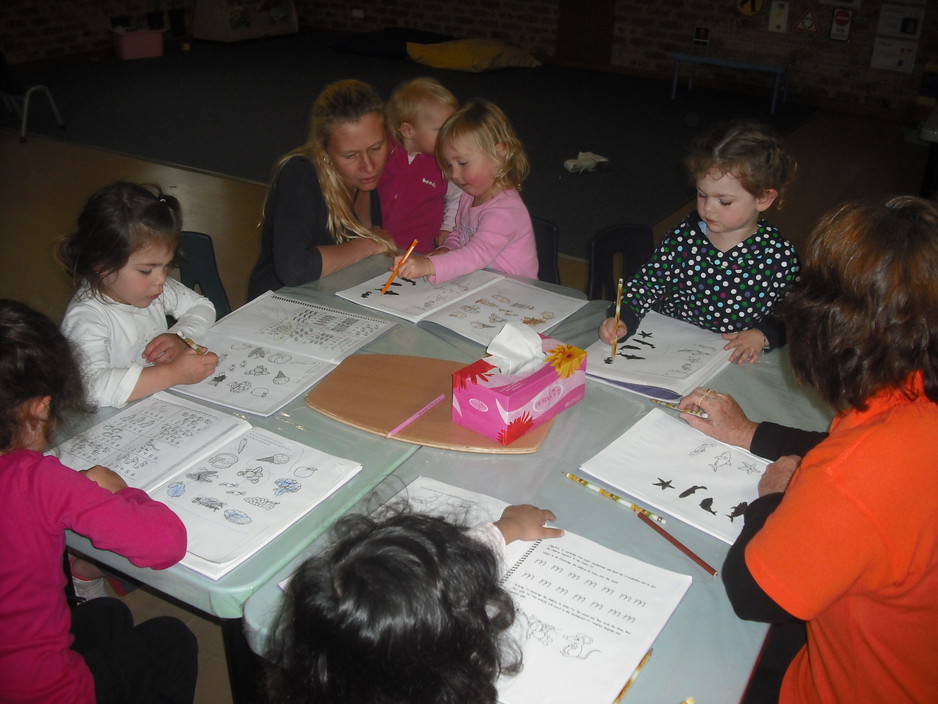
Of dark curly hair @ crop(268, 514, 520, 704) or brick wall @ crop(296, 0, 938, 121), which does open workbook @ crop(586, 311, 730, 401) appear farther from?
brick wall @ crop(296, 0, 938, 121)

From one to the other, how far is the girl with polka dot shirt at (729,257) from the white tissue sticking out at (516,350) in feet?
1.07

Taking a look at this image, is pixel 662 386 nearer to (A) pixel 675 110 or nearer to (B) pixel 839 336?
(B) pixel 839 336

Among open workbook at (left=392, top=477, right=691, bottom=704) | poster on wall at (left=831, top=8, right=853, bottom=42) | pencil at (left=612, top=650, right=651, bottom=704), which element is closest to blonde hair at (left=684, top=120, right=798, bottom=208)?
open workbook at (left=392, top=477, right=691, bottom=704)

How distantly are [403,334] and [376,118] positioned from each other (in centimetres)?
73

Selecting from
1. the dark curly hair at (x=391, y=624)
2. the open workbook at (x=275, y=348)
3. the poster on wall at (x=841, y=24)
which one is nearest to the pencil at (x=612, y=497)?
the dark curly hair at (x=391, y=624)

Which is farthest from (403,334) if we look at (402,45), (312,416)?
(402,45)

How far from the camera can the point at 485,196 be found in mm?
2334

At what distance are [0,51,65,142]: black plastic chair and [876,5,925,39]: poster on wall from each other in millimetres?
6830

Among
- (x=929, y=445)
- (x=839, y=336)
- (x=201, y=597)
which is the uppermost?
(x=839, y=336)

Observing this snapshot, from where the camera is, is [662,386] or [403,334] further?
[403,334]

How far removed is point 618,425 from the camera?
1.53 m

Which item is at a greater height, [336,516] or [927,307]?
[927,307]

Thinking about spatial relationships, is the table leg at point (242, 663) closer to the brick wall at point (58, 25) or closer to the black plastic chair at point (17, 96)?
the black plastic chair at point (17, 96)

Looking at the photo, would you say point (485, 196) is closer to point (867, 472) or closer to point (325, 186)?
point (325, 186)
